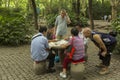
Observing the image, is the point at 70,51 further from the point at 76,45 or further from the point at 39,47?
the point at 39,47

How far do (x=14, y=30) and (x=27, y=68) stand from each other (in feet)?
16.4

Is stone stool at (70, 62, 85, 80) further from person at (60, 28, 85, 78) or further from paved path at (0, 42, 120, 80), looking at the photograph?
paved path at (0, 42, 120, 80)

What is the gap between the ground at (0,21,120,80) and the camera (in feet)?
26.3

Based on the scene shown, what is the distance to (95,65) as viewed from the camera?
29.9ft

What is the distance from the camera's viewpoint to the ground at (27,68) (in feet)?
26.3

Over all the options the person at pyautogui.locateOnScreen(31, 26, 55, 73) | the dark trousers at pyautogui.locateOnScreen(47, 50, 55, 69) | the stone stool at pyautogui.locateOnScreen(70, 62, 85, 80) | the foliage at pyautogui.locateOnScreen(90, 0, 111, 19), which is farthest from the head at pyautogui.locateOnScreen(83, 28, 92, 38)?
the foliage at pyautogui.locateOnScreen(90, 0, 111, 19)

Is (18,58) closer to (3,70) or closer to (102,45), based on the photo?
(3,70)

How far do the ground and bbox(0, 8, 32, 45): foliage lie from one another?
4.76 feet

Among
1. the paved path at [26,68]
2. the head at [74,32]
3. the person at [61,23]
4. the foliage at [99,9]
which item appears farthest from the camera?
the foliage at [99,9]

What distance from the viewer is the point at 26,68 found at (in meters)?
9.07

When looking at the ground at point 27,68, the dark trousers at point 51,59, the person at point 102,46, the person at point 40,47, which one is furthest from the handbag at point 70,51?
the dark trousers at point 51,59

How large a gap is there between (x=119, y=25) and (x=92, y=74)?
3.40m

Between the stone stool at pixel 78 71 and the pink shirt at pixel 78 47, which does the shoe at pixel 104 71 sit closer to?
the stone stool at pixel 78 71

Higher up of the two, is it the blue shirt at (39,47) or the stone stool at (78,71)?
the blue shirt at (39,47)
